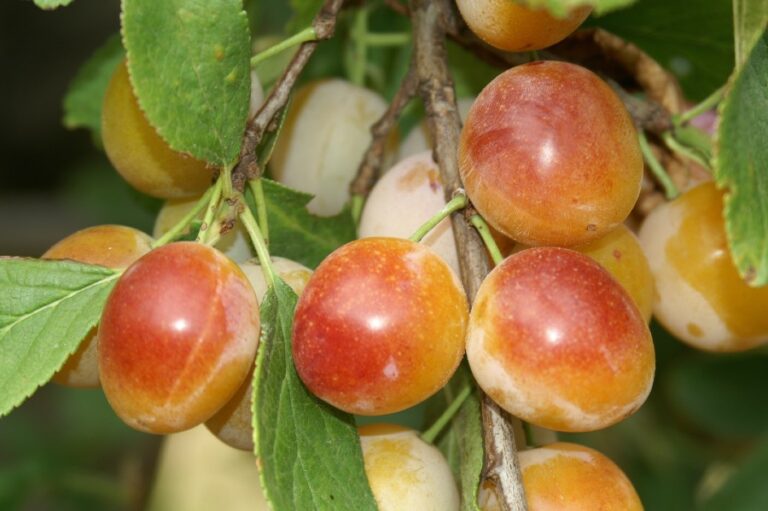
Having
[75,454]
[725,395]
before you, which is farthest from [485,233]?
[75,454]

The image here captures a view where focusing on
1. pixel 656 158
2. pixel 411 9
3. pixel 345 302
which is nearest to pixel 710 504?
pixel 656 158

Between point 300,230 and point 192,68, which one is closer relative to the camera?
point 192,68

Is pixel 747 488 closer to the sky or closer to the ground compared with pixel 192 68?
closer to the ground

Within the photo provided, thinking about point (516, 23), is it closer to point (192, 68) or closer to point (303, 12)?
point (192, 68)

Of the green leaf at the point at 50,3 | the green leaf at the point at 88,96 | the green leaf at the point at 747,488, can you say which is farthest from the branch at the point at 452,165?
the green leaf at the point at 747,488

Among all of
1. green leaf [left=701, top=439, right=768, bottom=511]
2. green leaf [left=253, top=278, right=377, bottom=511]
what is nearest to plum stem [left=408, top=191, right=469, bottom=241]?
green leaf [left=253, top=278, right=377, bottom=511]

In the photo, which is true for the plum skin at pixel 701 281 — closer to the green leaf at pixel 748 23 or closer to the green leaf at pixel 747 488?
the green leaf at pixel 748 23

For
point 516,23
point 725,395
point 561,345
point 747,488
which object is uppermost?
point 516,23
